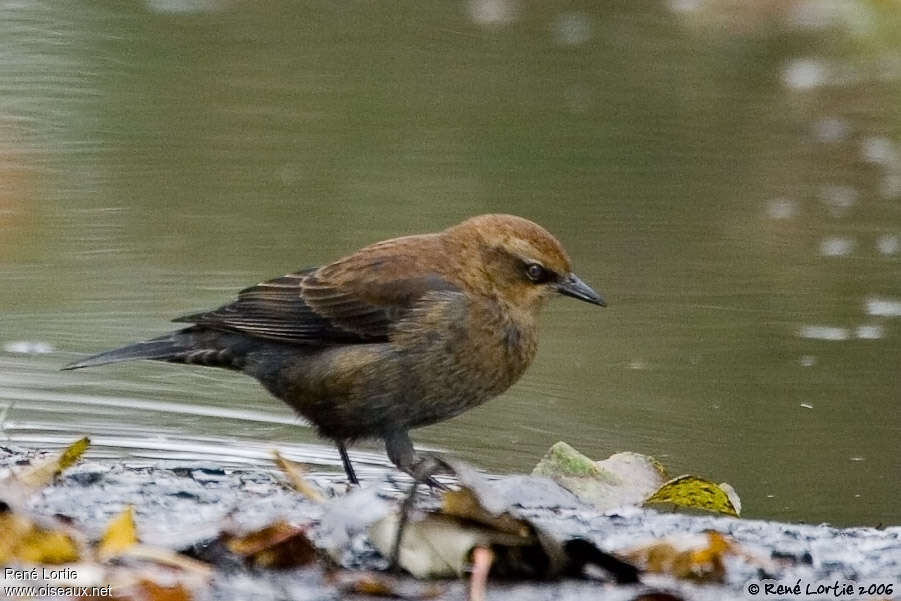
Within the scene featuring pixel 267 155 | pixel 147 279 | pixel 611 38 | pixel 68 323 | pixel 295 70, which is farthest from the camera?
pixel 611 38

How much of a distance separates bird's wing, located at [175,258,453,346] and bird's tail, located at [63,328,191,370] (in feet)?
0.30

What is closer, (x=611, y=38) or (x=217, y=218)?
(x=217, y=218)

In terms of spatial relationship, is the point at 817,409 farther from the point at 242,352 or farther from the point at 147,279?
the point at 147,279

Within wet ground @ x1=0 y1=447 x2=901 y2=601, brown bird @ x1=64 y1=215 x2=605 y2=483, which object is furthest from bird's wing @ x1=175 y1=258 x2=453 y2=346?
wet ground @ x1=0 y1=447 x2=901 y2=601

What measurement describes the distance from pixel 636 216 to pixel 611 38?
3801 mm

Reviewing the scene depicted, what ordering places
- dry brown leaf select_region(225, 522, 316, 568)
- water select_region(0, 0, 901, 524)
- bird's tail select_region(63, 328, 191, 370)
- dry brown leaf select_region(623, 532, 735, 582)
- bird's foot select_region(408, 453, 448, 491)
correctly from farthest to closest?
1. water select_region(0, 0, 901, 524)
2. bird's tail select_region(63, 328, 191, 370)
3. bird's foot select_region(408, 453, 448, 491)
4. dry brown leaf select_region(623, 532, 735, 582)
5. dry brown leaf select_region(225, 522, 316, 568)

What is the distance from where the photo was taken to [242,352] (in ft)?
21.4

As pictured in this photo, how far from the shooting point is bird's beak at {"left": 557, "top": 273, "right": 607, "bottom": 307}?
6.50m

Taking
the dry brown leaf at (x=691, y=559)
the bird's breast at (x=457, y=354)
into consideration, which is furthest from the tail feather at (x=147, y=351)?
the dry brown leaf at (x=691, y=559)

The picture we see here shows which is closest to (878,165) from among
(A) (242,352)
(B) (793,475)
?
(B) (793,475)

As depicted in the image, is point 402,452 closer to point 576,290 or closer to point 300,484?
point 576,290

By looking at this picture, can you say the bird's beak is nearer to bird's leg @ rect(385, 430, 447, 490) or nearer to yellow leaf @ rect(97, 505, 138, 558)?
bird's leg @ rect(385, 430, 447, 490)

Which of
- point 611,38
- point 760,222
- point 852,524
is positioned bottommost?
point 852,524

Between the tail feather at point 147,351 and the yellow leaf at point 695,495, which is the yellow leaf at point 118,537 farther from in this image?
the tail feather at point 147,351
